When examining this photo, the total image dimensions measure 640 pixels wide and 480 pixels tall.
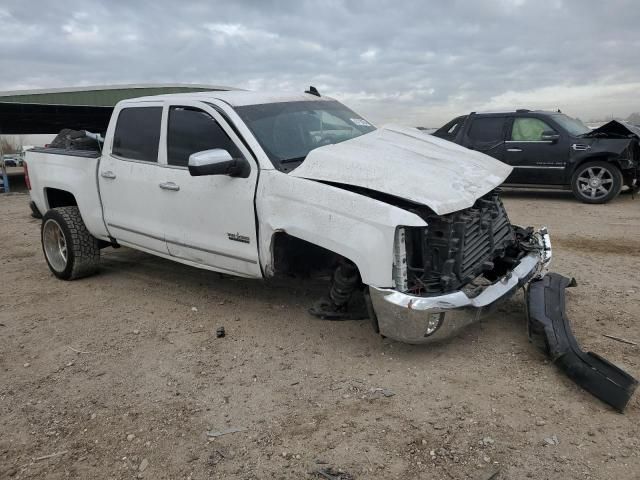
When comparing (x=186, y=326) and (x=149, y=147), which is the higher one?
(x=149, y=147)

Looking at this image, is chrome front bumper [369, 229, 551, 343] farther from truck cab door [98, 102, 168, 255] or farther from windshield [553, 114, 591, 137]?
windshield [553, 114, 591, 137]

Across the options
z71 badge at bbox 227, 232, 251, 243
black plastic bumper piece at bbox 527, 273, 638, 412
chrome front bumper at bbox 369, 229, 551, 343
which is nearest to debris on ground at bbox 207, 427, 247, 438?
chrome front bumper at bbox 369, 229, 551, 343

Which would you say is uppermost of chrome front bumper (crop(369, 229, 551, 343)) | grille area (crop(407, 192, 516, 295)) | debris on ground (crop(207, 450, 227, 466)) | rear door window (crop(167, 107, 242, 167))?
rear door window (crop(167, 107, 242, 167))

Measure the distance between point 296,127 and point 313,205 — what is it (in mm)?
1102

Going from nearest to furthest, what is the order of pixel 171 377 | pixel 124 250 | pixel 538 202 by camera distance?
pixel 171 377
pixel 124 250
pixel 538 202

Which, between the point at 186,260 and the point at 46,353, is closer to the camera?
the point at 46,353

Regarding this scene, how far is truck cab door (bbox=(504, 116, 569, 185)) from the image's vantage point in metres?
9.63

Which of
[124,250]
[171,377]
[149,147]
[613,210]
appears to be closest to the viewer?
[171,377]

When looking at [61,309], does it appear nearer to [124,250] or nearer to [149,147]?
[149,147]

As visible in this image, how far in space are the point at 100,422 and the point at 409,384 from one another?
1838 mm

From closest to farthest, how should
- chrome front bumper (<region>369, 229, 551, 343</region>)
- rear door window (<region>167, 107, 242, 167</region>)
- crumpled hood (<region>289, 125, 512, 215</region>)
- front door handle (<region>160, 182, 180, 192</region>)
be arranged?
chrome front bumper (<region>369, 229, 551, 343</region>), crumpled hood (<region>289, 125, 512, 215</region>), rear door window (<region>167, 107, 242, 167</region>), front door handle (<region>160, 182, 180, 192</region>)

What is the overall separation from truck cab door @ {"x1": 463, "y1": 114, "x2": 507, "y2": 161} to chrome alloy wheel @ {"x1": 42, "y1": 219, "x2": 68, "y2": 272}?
7573mm

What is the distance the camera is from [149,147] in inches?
185

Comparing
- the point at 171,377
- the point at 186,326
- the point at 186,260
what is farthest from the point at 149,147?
the point at 171,377
